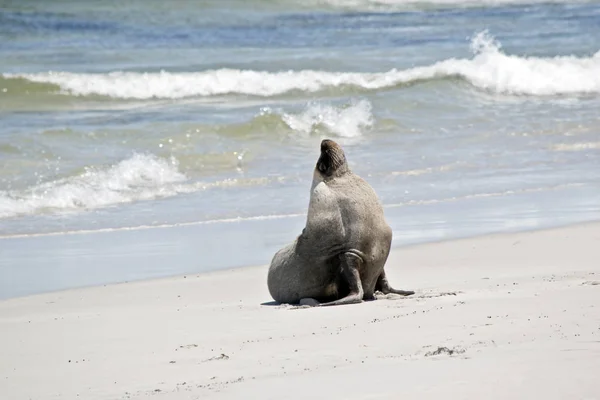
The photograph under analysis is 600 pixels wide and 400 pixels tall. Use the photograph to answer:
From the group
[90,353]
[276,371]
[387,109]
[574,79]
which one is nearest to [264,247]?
[90,353]

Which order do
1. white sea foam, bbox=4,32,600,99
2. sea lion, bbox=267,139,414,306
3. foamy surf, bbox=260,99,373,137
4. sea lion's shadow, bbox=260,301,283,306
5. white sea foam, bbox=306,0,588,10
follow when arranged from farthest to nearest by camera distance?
white sea foam, bbox=306,0,588,10 → white sea foam, bbox=4,32,600,99 → foamy surf, bbox=260,99,373,137 → sea lion's shadow, bbox=260,301,283,306 → sea lion, bbox=267,139,414,306

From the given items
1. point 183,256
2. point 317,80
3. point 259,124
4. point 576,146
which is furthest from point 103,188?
point 317,80

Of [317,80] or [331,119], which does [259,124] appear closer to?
[331,119]

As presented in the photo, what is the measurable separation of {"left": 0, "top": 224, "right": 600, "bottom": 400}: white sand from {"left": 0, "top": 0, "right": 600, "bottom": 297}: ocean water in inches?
44.5

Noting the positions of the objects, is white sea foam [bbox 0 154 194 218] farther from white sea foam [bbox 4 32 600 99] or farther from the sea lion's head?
white sea foam [bbox 4 32 600 99]

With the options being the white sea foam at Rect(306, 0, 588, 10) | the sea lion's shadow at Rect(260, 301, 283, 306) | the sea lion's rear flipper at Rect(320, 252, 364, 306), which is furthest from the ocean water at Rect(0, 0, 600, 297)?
the white sea foam at Rect(306, 0, 588, 10)

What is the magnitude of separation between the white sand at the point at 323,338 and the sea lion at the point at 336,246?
0.24 metres

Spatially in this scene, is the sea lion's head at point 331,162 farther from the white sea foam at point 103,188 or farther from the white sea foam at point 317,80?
the white sea foam at point 317,80

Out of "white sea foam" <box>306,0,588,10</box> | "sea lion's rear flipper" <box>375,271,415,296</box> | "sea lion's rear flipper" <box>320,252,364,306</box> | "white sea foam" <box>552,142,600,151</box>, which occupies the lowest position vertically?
"white sea foam" <box>552,142,600,151</box>

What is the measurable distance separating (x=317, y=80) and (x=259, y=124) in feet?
18.2

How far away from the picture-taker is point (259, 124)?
1775cm

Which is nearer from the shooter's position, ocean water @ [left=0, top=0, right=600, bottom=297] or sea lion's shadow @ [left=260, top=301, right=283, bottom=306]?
sea lion's shadow @ [left=260, top=301, right=283, bottom=306]

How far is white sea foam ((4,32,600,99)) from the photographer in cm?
2241

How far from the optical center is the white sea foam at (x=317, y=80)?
73.5ft
